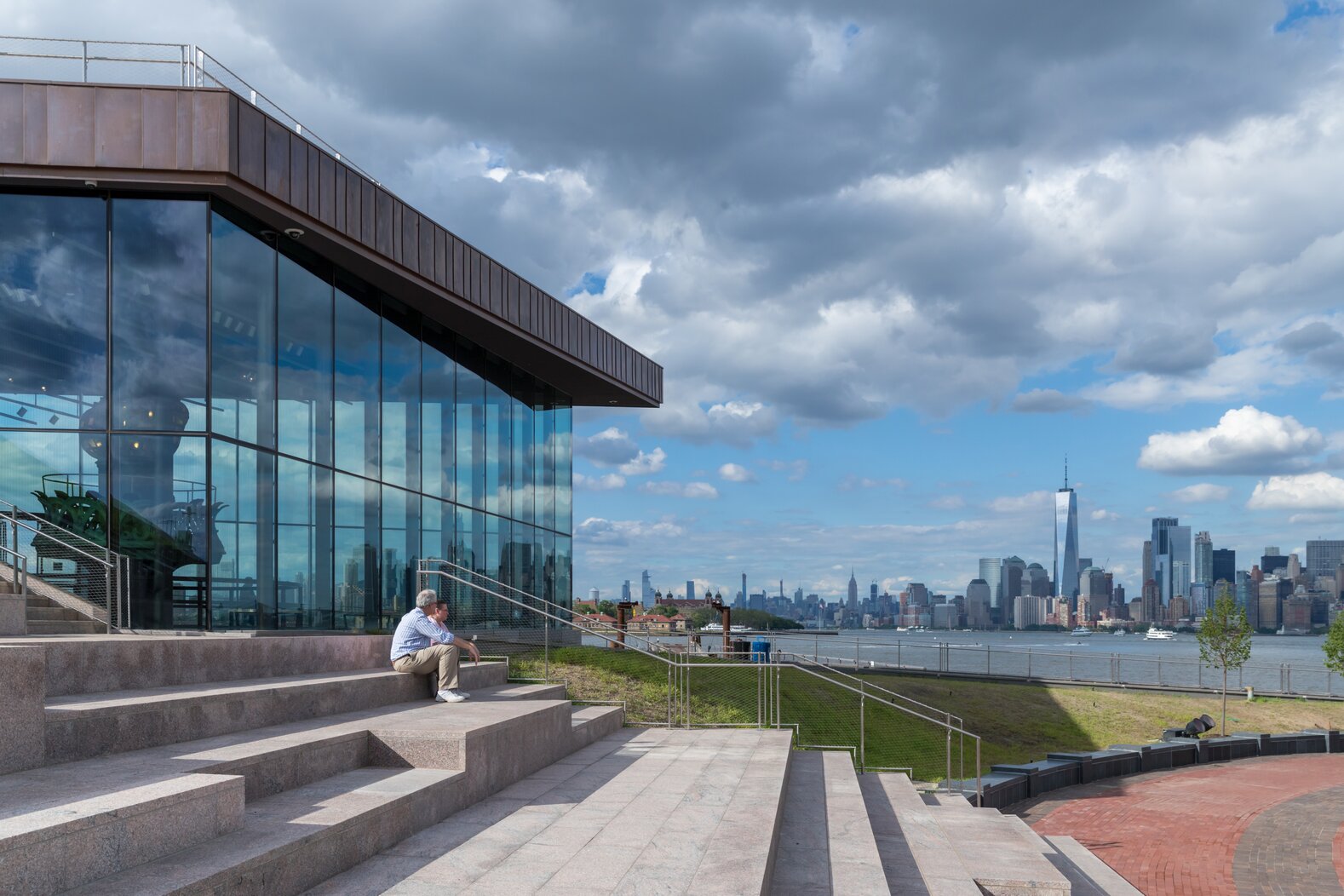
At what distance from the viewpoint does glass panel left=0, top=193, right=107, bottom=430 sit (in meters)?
13.6

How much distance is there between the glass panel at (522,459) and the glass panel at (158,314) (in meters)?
11.3

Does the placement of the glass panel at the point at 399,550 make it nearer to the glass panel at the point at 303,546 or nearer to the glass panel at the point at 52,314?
the glass panel at the point at 303,546

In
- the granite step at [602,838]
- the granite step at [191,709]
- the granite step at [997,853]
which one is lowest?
the granite step at [997,853]

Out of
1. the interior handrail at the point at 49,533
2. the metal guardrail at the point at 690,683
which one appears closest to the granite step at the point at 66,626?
the interior handrail at the point at 49,533

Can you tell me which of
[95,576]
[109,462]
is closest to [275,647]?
[95,576]

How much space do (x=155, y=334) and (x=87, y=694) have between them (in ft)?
25.0

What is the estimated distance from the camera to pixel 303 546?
16.2 metres

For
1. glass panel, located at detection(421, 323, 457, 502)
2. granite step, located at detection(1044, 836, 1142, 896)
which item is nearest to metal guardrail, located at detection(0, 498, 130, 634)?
glass panel, located at detection(421, 323, 457, 502)

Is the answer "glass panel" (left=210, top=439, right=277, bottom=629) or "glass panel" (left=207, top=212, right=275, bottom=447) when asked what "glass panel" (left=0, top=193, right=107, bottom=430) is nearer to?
"glass panel" (left=207, top=212, right=275, bottom=447)

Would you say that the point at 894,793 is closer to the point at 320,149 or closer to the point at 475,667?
the point at 475,667

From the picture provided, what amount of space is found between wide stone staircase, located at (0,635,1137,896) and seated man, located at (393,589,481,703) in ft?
0.76

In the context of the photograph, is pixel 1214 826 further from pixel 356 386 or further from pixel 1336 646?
pixel 1336 646

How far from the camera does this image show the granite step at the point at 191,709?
6375mm

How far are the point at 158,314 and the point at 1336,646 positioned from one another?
36.8m
